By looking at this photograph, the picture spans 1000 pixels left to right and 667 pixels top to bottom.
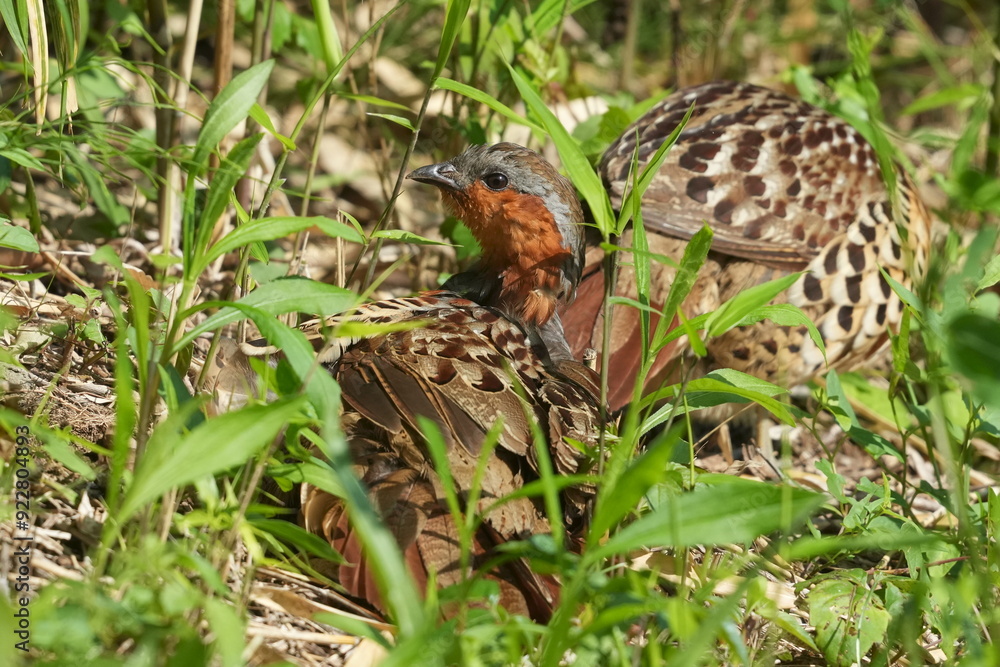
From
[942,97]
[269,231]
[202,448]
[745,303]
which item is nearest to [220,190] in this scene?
[269,231]

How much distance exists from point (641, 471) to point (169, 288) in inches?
87.9

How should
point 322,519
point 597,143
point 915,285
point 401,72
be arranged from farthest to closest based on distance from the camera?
point 401,72
point 597,143
point 915,285
point 322,519

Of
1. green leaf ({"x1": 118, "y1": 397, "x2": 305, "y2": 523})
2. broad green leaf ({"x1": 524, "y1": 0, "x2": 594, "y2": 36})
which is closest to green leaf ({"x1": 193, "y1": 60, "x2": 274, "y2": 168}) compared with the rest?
green leaf ({"x1": 118, "y1": 397, "x2": 305, "y2": 523})

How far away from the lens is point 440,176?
3.49m

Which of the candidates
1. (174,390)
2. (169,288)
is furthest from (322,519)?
(169,288)

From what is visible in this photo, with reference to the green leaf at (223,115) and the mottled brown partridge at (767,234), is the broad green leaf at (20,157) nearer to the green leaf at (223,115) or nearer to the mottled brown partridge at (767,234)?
the green leaf at (223,115)

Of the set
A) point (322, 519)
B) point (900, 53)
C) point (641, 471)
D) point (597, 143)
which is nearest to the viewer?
point (641, 471)

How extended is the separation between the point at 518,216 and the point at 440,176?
0.29 metres

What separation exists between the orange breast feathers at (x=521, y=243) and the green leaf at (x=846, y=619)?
134 centimetres

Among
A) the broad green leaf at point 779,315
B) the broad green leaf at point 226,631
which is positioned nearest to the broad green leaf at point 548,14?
the broad green leaf at point 779,315

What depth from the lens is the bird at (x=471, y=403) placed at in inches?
90.7

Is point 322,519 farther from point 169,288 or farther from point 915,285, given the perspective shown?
point 915,285

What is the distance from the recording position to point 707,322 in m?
2.41

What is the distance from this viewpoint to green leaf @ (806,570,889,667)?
241cm
